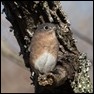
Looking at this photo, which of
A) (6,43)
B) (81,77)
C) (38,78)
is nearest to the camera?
(38,78)

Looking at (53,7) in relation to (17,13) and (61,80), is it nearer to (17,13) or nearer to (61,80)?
(17,13)

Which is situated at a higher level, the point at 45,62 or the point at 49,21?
the point at 49,21

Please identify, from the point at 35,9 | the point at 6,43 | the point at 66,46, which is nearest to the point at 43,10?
the point at 35,9

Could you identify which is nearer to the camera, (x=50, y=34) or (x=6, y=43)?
(x=50, y=34)
